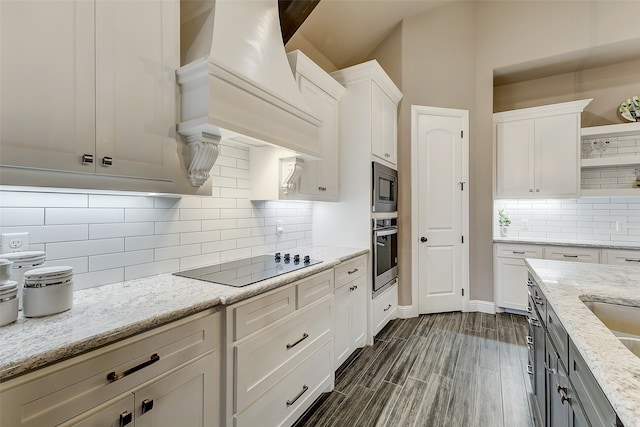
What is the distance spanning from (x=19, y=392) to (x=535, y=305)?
88.3 inches

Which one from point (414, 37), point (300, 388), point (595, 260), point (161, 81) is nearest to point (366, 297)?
point (300, 388)

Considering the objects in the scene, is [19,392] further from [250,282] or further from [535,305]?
[535,305]

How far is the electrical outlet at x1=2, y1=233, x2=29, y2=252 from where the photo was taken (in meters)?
1.11

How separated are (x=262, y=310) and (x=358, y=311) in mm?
1326

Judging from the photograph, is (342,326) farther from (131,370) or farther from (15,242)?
(15,242)

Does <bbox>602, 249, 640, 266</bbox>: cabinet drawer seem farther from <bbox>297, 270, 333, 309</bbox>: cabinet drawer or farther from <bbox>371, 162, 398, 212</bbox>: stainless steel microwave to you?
<bbox>297, 270, 333, 309</bbox>: cabinet drawer

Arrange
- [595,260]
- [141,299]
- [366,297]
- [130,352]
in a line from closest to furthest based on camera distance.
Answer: [130,352]
[141,299]
[366,297]
[595,260]

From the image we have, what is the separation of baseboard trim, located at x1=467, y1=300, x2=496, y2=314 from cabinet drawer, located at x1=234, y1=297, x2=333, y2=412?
96.7 inches

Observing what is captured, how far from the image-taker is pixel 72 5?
3.43 ft

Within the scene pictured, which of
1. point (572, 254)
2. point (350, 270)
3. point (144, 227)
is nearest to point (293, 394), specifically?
point (350, 270)

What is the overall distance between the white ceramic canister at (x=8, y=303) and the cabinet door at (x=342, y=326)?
5.58 feet

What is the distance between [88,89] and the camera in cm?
109

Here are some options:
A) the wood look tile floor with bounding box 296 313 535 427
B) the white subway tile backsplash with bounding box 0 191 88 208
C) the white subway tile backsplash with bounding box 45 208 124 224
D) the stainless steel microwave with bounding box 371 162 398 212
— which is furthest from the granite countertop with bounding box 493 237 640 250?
the white subway tile backsplash with bounding box 0 191 88 208

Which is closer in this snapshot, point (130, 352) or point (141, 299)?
point (130, 352)
